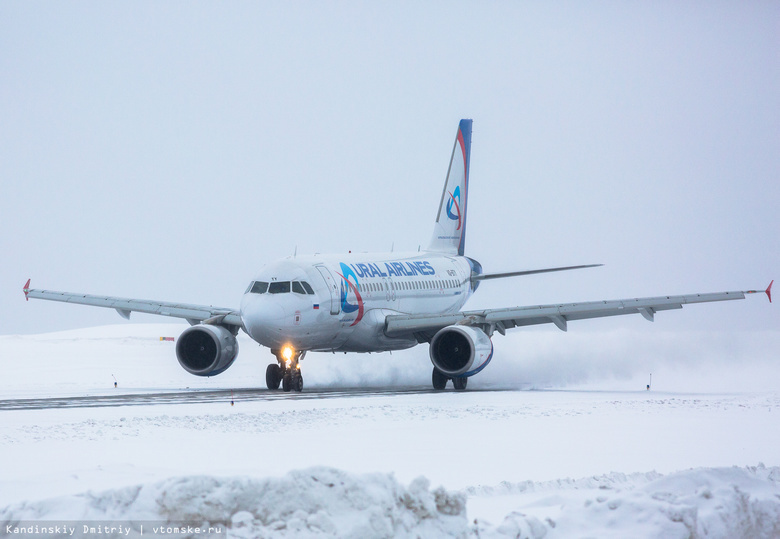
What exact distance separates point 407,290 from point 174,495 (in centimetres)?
2811

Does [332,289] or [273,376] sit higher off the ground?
[332,289]

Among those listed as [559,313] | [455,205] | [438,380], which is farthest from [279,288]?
[455,205]

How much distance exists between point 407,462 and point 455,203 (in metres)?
31.5

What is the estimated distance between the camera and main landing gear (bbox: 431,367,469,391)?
3347cm

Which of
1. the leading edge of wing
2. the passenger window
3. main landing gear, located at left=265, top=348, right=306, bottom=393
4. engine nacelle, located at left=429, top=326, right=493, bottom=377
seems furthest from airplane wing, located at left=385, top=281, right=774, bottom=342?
the passenger window

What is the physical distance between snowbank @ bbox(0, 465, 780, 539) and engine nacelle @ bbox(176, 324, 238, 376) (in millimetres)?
22649

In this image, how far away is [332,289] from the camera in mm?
32688

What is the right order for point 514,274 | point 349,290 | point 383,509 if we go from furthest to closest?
point 514,274
point 349,290
point 383,509

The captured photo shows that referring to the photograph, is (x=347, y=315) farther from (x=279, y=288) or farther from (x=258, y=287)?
(x=258, y=287)

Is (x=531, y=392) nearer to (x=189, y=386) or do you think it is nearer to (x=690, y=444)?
(x=189, y=386)

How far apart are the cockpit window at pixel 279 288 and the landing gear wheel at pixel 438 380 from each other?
545 cm

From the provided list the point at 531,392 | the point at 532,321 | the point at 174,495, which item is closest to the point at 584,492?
the point at 174,495

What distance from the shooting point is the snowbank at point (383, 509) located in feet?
32.8

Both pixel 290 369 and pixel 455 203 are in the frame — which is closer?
pixel 290 369
